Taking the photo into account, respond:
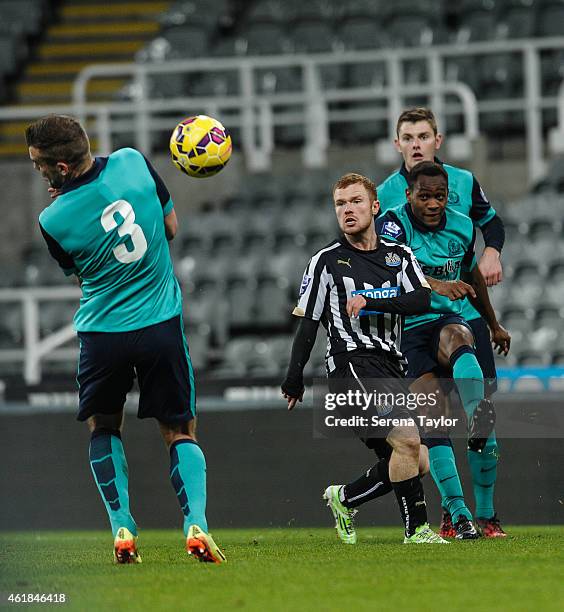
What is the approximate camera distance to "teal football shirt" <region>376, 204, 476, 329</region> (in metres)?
7.05

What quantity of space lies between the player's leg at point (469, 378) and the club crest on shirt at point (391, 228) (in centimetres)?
53

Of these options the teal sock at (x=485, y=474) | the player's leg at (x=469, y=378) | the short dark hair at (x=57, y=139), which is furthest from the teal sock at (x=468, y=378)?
the short dark hair at (x=57, y=139)

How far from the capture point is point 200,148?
6.82 meters

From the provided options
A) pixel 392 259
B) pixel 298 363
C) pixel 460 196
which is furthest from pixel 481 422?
pixel 460 196

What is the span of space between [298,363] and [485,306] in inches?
50.0

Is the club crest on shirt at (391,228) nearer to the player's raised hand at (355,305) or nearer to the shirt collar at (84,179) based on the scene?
the player's raised hand at (355,305)

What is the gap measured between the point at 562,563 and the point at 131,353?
1983 millimetres

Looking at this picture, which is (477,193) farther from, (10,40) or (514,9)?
(10,40)

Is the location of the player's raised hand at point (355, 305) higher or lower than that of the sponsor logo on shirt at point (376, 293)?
lower

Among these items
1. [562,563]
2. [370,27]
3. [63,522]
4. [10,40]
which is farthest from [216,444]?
[10,40]

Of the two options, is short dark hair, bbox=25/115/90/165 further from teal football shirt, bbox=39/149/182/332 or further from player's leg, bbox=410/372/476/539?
player's leg, bbox=410/372/476/539

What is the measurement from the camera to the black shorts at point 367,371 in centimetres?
650

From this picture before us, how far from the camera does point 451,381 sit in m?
7.00

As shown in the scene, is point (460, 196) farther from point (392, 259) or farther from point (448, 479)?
point (448, 479)
